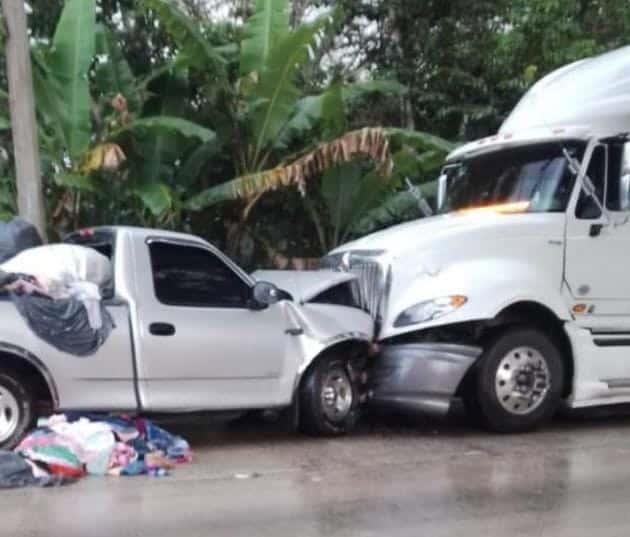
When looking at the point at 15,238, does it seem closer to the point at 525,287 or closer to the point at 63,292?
the point at 63,292

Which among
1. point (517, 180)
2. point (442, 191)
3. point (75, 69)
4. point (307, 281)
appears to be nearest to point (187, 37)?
point (75, 69)

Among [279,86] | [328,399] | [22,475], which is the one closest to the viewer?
[22,475]

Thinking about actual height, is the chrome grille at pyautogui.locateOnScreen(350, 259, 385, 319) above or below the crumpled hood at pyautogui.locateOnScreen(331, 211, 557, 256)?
below

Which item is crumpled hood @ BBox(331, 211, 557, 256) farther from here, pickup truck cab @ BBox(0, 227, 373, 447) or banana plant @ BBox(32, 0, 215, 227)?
banana plant @ BBox(32, 0, 215, 227)

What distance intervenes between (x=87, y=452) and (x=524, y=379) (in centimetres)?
427

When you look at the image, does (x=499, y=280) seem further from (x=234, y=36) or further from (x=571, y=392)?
(x=234, y=36)

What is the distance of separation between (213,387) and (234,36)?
8.57 meters

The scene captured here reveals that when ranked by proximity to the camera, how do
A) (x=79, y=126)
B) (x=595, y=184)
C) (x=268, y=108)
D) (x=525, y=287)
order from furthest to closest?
1. (x=268, y=108)
2. (x=79, y=126)
3. (x=595, y=184)
4. (x=525, y=287)

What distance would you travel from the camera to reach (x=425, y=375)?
998cm

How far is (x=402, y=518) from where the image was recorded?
23.0ft

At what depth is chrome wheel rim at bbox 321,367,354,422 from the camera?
33.1 ft

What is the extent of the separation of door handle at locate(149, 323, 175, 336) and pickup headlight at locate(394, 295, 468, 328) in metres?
2.31

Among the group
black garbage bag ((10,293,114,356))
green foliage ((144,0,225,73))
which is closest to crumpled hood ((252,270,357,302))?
black garbage bag ((10,293,114,356))

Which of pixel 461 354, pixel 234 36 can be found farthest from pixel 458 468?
pixel 234 36
